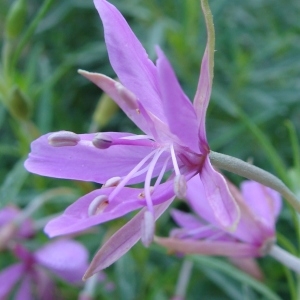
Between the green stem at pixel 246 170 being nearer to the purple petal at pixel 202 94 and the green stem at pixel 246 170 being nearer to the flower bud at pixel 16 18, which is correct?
the purple petal at pixel 202 94

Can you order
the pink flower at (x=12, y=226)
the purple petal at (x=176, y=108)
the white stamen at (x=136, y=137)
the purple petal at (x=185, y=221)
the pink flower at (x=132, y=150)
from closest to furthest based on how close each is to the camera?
the purple petal at (x=176, y=108) → the pink flower at (x=132, y=150) → the white stamen at (x=136, y=137) → the purple petal at (x=185, y=221) → the pink flower at (x=12, y=226)

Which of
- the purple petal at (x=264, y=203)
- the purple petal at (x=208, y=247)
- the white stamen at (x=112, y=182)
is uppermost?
the white stamen at (x=112, y=182)

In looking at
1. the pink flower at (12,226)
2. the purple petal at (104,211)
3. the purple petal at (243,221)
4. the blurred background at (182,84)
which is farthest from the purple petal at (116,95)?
the pink flower at (12,226)

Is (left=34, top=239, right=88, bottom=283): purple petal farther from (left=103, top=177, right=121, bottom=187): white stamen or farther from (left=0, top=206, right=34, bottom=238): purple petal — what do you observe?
(left=103, top=177, right=121, bottom=187): white stamen

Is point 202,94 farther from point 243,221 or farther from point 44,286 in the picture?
point 44,286

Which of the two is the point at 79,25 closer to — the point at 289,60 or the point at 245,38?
the point at 245,38

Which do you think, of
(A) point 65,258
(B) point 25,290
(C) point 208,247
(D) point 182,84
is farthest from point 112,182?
(D) point 182,84

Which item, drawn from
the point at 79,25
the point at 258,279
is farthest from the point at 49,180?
the point at 258,279

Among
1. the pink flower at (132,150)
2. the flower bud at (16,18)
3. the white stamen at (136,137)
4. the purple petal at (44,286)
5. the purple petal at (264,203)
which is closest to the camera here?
the pink flower at (132,150)
